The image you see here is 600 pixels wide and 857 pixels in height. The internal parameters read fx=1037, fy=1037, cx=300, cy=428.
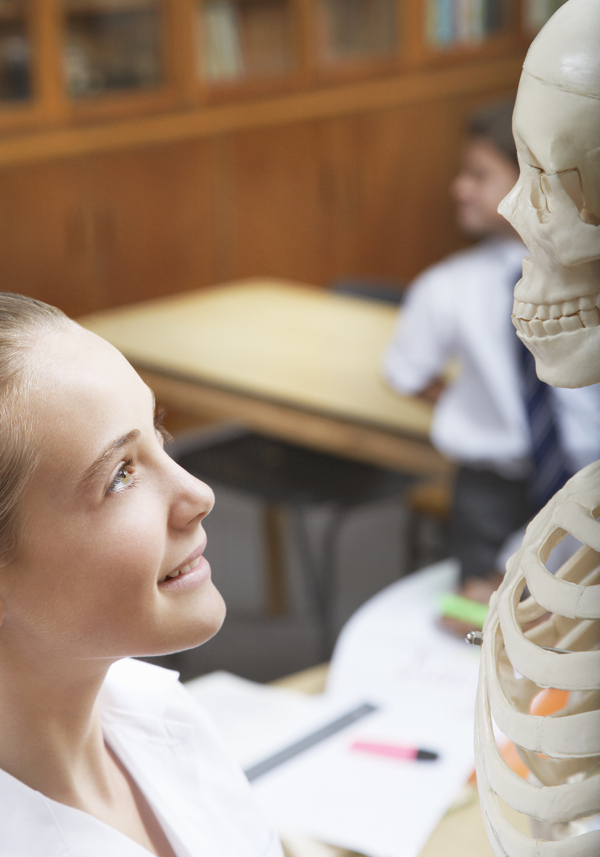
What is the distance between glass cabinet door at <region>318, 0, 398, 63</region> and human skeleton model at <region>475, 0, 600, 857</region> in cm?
374

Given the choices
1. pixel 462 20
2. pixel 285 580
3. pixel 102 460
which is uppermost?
pixel 102 460

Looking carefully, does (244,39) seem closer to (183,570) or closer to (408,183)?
(408,183)

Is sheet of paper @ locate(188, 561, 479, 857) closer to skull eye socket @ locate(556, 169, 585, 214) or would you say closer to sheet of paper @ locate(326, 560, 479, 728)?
sheet of paper @ locate(326, 560, 479, 728)

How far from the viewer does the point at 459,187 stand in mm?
2086

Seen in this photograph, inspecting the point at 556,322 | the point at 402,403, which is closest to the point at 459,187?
the point at 402,403

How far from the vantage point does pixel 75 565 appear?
489 mm

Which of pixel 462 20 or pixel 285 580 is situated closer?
pixel 285 580

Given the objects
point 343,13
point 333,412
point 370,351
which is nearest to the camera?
point 333,412

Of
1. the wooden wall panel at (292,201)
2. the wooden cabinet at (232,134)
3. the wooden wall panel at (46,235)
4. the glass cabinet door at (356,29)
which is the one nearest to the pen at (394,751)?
the wooden wall panel at (46,235)

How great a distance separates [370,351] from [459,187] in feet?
1.54

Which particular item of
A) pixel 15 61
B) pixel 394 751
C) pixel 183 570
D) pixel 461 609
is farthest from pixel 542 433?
pixel 15 61

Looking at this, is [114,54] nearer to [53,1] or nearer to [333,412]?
[53,1]

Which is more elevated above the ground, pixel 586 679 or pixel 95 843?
pixel 586 679

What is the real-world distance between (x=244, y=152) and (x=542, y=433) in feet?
7.91
